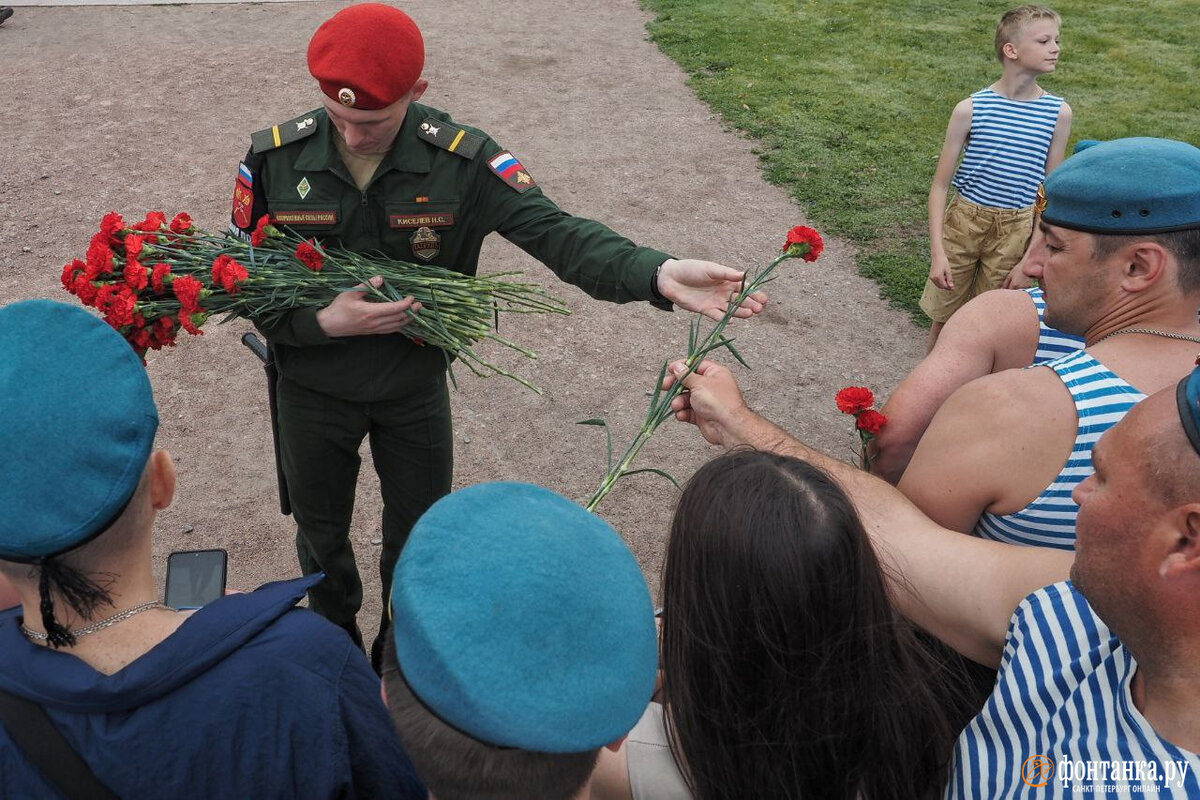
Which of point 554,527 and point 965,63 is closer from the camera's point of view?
point 554,527

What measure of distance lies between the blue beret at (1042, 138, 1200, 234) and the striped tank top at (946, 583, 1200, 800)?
0.89 m

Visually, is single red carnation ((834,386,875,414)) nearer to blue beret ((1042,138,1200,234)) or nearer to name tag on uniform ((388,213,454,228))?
blue beret ((1042,138,1200,234))

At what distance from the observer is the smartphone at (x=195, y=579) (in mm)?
1925

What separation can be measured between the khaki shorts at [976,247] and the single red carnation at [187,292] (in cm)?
333

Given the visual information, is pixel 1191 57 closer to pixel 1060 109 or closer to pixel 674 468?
pixel 1060 109

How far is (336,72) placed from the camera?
8.13 ft

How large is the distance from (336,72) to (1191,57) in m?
9.90

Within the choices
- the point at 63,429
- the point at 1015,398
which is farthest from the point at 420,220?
the point at 1015,398

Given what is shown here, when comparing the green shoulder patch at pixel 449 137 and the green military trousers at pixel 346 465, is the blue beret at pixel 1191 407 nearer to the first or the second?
the green shoulder patch at pixel 449 137

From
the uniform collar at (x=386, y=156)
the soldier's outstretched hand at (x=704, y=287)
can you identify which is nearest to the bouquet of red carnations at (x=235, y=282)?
the uniform collar at (x=386, y=156)

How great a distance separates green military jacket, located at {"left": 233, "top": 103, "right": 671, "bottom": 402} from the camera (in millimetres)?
2689

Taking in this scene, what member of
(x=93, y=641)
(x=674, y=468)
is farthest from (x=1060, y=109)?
(x=93, y=641)

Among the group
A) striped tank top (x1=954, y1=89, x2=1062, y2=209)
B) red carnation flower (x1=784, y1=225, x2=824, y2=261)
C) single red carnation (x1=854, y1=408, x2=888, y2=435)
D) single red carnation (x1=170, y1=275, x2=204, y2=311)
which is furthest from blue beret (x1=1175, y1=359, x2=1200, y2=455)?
striped tank top (x1=954, y1=89, x2=1062, y2=209)

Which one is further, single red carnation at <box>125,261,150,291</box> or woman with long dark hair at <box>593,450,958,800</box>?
single red carnation at <box>125,261,150,291</box>
